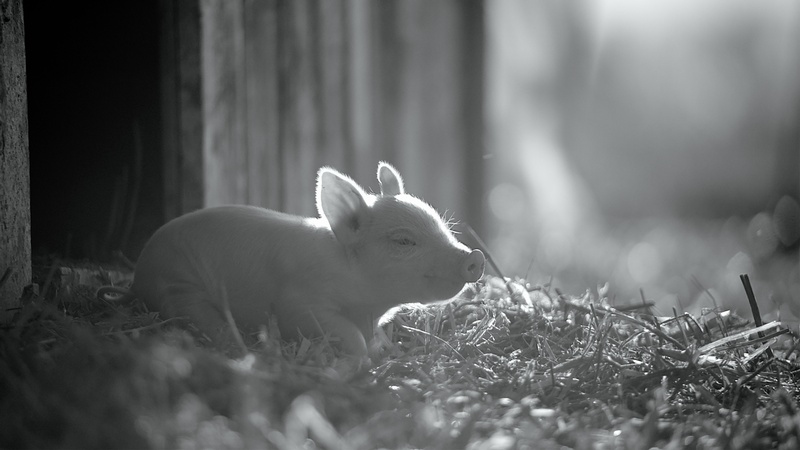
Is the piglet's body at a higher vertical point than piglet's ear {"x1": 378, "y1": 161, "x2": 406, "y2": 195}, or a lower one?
lower

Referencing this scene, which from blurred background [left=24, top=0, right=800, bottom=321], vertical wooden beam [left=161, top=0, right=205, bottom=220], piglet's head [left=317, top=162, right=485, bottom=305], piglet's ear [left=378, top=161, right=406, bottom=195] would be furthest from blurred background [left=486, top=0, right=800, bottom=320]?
piglet's head [left=317, top=162, right=485, bottom=305]

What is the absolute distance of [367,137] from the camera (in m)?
5.42

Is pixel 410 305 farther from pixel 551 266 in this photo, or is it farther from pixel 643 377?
pixel 551 266

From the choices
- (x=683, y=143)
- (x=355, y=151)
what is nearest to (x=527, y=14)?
(x=683, y=143)

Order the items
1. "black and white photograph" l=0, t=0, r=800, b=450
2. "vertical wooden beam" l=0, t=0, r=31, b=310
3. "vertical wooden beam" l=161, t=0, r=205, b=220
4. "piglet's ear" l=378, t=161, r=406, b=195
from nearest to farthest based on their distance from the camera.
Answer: "black and white photograph" l=0, t=0, r=800, b=450 < "vertical wooden beam" l=0, t=0, r=31, b=310 < "piglet's ear" l=378, t=161, r=406, b=195 < "vertical wooden beam" l=161, t=0, r=205, b=220

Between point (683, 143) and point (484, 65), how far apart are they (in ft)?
30.0

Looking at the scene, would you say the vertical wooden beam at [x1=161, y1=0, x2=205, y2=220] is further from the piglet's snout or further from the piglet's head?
the piglet's snout

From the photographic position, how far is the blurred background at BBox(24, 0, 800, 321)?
4055 mm

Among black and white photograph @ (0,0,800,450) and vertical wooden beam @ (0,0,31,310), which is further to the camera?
vertical wooden beam @ (0,0,31,310)

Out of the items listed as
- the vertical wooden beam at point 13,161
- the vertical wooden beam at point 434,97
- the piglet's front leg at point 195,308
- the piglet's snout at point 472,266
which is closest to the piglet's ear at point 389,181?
the piglet's snout at point 472,266

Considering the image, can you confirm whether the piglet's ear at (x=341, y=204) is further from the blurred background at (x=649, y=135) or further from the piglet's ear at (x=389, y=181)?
the blurred background at (x=649, y=135)

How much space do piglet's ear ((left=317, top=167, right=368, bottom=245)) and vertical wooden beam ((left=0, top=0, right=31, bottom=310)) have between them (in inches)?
39.4

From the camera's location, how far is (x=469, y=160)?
6555 mm

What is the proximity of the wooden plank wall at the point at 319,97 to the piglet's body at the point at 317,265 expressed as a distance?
0.95 metres
